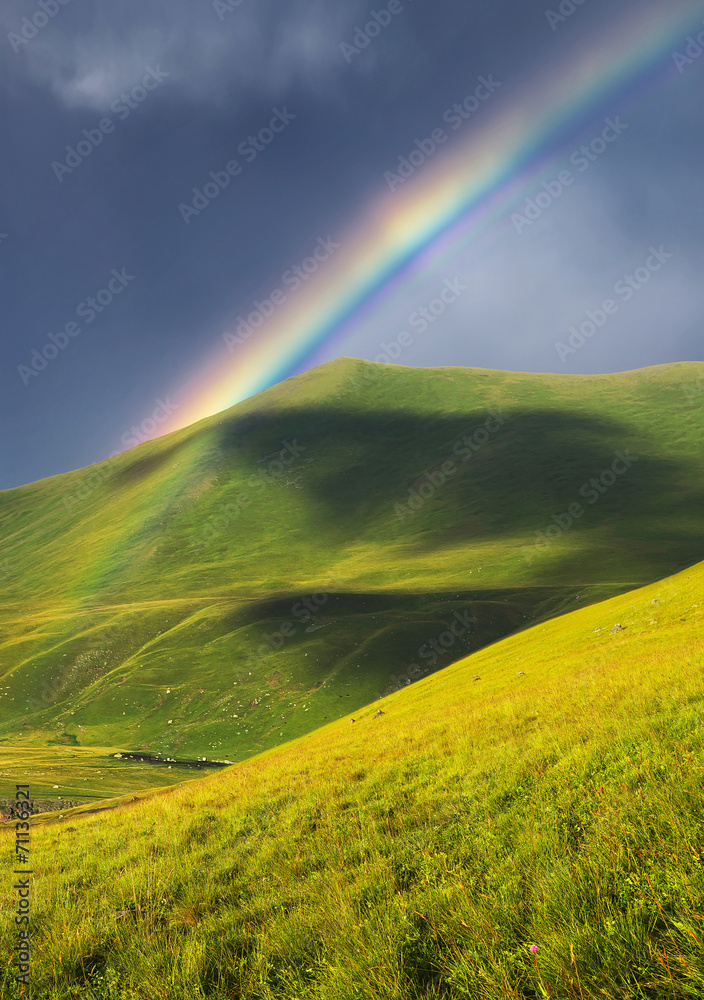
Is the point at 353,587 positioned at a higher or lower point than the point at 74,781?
higher

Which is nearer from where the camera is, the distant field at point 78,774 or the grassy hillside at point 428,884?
the grassy hillside at point 428,884

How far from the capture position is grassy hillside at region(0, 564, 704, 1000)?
3867 millimetres

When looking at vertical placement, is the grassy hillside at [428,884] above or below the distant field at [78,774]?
above

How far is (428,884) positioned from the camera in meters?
5.62

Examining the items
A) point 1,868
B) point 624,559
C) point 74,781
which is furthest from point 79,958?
point 624,559

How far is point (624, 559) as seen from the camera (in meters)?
144

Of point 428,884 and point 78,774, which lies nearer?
point 428,884

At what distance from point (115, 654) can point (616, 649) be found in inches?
5344

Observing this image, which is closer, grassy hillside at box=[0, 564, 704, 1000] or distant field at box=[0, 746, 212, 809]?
grassy hillside at box=[0, 564, 704, 1000]

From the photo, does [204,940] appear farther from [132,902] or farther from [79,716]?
[79,716]

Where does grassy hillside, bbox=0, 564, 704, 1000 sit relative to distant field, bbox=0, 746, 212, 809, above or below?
above

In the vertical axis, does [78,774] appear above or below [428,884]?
below

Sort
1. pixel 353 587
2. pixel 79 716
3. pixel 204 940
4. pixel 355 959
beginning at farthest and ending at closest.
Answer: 1. pixel 353 587
2. pixel 79 716
3. pixel 204 940
4. pixel 355 959

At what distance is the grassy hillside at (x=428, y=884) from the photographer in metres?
3.87
